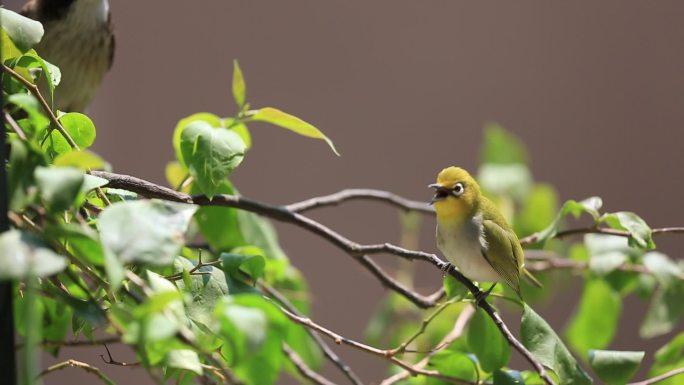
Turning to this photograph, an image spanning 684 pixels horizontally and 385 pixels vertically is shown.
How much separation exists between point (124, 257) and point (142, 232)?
14 mm

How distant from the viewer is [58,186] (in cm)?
33

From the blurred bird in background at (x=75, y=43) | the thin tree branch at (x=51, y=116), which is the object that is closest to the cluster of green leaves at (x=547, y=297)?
the thin tree branch at (x=51, y=116)

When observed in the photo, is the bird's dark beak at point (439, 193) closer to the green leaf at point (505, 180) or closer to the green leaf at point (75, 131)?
the green leaf at point (75, 131)

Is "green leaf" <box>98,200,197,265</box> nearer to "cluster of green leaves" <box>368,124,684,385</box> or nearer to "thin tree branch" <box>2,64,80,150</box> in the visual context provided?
"thin tree branch" <box>2,64,80,150</box>

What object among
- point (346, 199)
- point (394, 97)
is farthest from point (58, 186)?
point (394, 97)

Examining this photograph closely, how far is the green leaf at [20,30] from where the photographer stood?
483mm

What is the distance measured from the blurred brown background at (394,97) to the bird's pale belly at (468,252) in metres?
1.29

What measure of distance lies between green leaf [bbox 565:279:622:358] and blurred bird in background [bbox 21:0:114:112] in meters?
0.67

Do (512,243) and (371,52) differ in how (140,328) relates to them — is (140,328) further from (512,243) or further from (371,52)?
(371,52)

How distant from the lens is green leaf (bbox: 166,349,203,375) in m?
0.38

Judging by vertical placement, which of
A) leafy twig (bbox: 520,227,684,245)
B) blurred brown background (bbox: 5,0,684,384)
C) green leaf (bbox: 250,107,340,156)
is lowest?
A: blurred brown background (bbox: 5,0,684,384)

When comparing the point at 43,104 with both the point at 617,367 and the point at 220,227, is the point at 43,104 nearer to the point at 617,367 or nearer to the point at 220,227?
the point at 220,227

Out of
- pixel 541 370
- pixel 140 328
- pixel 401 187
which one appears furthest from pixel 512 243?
pixel 401 187

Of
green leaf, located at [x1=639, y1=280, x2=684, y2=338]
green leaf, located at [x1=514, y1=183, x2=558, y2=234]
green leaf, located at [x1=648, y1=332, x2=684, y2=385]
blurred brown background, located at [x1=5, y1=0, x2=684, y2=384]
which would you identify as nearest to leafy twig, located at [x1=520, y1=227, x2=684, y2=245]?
green leaf, located at [x1=648, y1=332, x2=684, y2=385]
